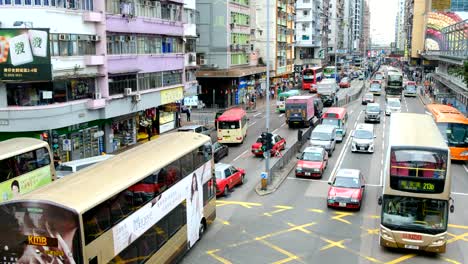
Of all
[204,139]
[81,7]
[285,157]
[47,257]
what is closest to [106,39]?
[81,7]

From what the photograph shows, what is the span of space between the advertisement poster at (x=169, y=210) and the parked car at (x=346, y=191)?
6421 millimetres

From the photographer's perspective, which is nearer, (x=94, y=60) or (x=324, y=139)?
(x=94, y=60)

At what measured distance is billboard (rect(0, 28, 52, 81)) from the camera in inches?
1054

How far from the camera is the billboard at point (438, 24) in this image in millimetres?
93562

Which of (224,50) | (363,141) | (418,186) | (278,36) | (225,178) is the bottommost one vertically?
(225,178)

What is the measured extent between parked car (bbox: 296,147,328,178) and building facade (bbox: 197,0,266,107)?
107ft

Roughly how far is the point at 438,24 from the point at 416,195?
90.7 m

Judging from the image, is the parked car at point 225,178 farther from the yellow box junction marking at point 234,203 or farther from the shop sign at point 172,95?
the shop sign at point 172,95

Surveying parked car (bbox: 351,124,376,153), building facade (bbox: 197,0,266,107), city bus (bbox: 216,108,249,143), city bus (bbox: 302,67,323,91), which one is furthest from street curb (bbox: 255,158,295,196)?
city bus (bbox: 302,67,323,91)

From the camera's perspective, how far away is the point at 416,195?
645 inches

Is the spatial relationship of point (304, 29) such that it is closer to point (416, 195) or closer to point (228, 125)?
point (228, 125)

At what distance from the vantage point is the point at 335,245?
18547 mm

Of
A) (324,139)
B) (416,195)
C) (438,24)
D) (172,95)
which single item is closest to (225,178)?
(416,195)

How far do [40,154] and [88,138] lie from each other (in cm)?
1439
